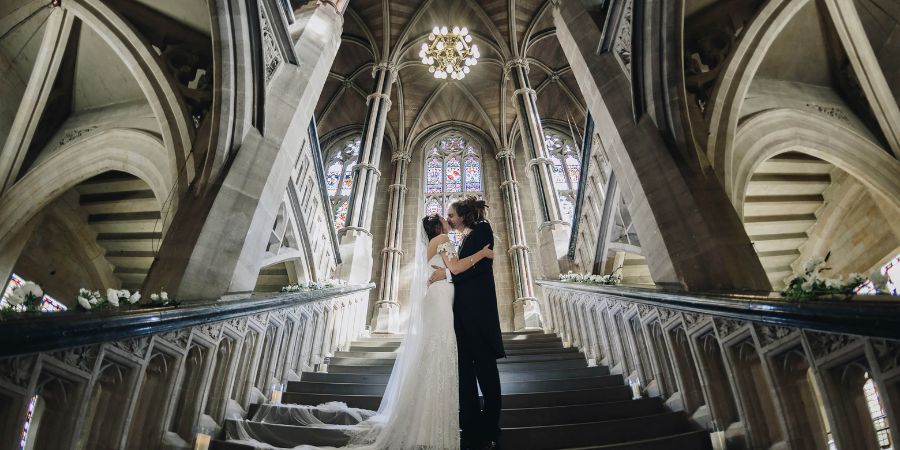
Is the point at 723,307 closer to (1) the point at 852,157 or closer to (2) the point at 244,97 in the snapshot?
(2) the point at 244,97

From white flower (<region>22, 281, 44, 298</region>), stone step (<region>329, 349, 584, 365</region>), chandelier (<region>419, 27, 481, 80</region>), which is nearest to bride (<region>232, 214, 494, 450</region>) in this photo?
white flower (<region>22, 281, 44, 298</region>)

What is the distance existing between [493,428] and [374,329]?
10.2 meters

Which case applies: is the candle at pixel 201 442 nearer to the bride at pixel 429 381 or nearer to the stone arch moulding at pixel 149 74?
the bride at pixel 429 381

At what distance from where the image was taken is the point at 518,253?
45.6 feet

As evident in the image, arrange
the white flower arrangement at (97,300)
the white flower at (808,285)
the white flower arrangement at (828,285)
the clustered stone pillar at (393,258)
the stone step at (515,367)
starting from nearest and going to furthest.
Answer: the white flower arrangement at (828,285), the white flower at (808,285), the white flower arrangement at (97,300), the stone step at (515,367), the clustered stone pillar at (393,258)

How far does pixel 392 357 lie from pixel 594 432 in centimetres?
318

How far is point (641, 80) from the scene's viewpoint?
4586 mm

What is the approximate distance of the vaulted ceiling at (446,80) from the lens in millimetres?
13977

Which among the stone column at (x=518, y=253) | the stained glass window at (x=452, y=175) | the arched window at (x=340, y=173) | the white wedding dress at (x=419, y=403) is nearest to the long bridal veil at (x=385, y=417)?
the white wedding dress at (x=419, y=403)

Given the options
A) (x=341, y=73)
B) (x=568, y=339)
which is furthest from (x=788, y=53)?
(x=341, y=73)

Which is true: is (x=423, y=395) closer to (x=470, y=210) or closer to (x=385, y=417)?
(x=385, y=417)

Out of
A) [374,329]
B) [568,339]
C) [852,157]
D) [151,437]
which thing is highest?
[852,157]

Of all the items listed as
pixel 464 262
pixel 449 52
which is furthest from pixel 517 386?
pixel 449 52

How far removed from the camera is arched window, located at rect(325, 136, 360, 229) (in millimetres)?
15312
